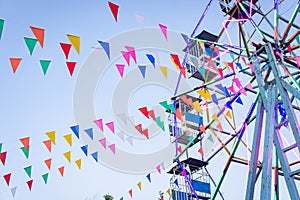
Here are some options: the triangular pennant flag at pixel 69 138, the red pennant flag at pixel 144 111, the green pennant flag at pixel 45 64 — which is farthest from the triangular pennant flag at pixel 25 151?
the red pennant flag at pixel 144 111

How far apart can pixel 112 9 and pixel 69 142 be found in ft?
11.6

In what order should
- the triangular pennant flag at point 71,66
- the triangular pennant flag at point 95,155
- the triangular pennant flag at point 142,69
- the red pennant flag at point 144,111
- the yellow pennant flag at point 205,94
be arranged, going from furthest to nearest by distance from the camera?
1. the yellow pennant flag at point 205,94
2. the red pennant flag at point 144,111
3. the triangular pennant flag at point 95,155
4. the triangular pennant flag at point 142,69
5. the triangular pennant flag at point 71,66

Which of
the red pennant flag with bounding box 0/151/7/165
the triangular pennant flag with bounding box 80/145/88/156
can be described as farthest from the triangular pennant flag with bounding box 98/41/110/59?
the red pennant flag with bounding box 0/151/7/165

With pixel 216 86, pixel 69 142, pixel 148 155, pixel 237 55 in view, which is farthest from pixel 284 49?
pixel 69 142

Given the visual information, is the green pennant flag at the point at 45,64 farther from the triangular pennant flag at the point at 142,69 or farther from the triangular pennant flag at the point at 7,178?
the triangular pennant flag at the point at 7,178

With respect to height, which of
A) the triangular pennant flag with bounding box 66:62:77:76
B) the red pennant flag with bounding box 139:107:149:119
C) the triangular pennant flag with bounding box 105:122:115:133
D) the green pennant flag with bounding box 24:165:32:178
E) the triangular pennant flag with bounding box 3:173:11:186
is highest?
the triangular pennant flag with bounding box 66:62:77:76

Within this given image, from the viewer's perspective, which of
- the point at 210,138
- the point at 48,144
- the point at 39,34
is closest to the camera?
the point at 39,34

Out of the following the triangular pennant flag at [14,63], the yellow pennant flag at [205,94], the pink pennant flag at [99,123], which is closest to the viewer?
the triangular pennant flag at [14,63]

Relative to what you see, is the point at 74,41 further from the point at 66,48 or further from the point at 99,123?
the point at 99,123

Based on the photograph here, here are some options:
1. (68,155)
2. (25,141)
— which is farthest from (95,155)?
(25,141)

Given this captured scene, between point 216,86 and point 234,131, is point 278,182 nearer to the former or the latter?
point 234,131

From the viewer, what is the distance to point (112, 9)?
7.86 m

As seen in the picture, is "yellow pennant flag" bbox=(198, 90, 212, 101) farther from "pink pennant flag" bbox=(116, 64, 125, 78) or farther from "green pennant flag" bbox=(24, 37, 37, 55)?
"green pennant flag" bbox=(24, 37, 37, 55)

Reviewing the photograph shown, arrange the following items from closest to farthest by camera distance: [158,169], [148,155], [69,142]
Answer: [69,142] < [158,169] < [148,155]
